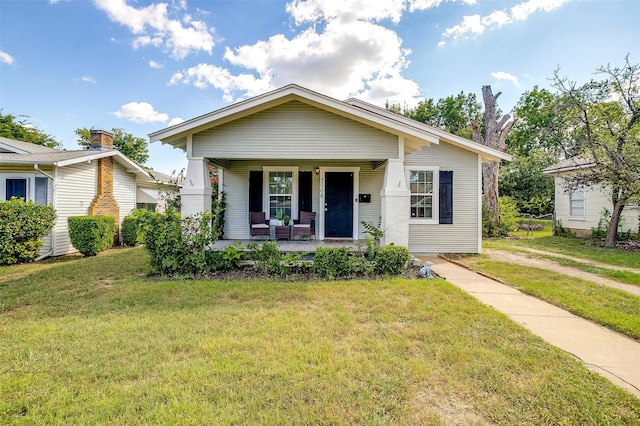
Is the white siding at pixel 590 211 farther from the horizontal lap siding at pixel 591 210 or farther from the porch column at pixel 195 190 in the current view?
the porch column at pixel 195 190

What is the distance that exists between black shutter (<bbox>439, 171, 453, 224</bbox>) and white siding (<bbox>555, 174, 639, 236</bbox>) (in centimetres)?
584

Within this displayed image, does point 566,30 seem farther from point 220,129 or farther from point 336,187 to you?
point 220,129

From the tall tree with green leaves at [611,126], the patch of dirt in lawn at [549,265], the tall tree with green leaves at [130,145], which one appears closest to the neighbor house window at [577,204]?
the tall tree with green leaves at [611,126]

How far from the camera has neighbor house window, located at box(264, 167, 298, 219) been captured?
9219mm

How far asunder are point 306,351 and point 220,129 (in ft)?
18.1

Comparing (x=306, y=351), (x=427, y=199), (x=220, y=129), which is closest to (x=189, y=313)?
(x=306, y=351)

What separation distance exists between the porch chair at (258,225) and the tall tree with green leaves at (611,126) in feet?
37.5

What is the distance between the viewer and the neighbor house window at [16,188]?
360 inches

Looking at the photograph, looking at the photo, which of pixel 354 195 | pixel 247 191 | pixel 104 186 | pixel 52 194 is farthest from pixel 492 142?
pixel 52 194

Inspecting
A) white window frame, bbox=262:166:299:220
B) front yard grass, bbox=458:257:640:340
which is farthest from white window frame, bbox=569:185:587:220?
white window frame, bbox=262:166:299:220

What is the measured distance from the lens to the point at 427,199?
30.1 feet

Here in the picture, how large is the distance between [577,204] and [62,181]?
69.0ft

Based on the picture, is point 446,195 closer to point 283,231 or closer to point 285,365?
point 283,231

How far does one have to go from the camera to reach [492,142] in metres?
13.9
